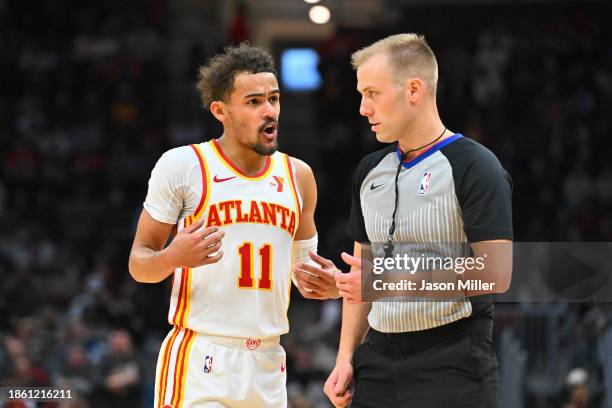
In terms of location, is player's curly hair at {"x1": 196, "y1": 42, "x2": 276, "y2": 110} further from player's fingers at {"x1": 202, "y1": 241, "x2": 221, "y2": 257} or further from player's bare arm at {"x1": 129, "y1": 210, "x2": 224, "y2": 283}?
player's fingers at {"x1": 202, "y1": 241, "x2": 221, "y2": 257}

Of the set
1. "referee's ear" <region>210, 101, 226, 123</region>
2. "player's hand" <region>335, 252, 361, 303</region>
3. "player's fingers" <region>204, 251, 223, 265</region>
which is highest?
"referee's ear" <region>210, 101, 226, 123</region>

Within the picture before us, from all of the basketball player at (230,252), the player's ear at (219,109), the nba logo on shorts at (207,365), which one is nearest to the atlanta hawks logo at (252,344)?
the basketball player at (230,252)

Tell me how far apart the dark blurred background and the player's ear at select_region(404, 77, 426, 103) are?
6.02 metres

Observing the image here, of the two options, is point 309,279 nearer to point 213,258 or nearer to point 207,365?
point 213,258

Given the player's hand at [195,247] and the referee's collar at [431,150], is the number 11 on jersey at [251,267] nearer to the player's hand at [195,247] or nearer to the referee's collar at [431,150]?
the player's hand at [195,247]

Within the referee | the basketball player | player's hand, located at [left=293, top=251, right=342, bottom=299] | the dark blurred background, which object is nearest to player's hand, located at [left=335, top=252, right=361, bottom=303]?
the referee

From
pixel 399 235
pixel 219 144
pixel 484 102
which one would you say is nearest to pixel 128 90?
pixel 484 102

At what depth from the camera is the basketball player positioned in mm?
5090

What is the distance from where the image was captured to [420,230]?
4.31 metres

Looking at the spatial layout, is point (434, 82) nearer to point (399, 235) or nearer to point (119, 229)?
point (399, 235)

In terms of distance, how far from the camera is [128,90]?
20.0 metres

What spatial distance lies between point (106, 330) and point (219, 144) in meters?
8.58

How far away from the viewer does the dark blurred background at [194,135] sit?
12.0m

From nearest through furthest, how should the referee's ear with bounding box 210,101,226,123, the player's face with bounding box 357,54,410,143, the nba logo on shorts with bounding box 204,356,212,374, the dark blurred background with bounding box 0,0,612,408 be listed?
the player's face with bounding box 357,54,410,143 < the nba logo on shorts with bounding box 204,356,212,374 < the referee's ear with bounding box 210,101,226,123 < the dark blurred background with bounding box 0,0,612,408
